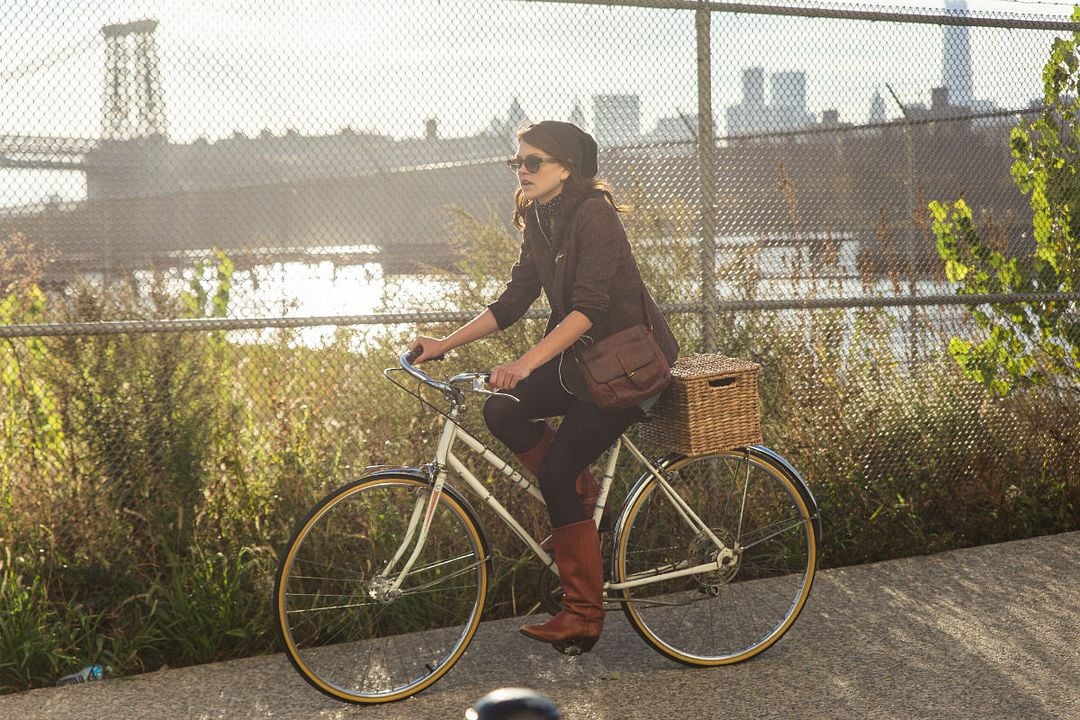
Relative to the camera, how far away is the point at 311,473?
5.22m

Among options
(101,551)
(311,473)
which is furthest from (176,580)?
(311,473)

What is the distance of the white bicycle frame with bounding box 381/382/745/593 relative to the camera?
4.16 m

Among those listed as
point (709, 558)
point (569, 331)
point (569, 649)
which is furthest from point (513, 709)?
point (709, 558)

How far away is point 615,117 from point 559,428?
77.3 inches

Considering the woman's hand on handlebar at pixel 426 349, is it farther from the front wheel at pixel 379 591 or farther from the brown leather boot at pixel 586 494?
the brown leather boot at pixel 586 494

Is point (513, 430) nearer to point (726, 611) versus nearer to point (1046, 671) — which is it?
point (726, 611)

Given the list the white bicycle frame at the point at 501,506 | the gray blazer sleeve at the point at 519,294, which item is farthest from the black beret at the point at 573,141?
the white bicycle frame at the point at 501,506

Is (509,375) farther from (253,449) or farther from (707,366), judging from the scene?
(253,449)

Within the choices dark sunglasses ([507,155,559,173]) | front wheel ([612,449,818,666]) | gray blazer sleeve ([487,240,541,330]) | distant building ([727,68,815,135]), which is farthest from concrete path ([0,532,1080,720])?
distant building ([727,68,815,135])

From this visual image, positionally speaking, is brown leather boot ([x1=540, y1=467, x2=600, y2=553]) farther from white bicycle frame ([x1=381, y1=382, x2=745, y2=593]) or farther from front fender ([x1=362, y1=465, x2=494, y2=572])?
front fender ([x1=362, y1=465, x2=494, y2=572])

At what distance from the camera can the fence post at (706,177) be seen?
559 cm

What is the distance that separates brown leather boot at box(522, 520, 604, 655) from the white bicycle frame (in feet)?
0.36

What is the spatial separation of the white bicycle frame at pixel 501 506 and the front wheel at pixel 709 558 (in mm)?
14

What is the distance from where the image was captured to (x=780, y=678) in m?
4.35
